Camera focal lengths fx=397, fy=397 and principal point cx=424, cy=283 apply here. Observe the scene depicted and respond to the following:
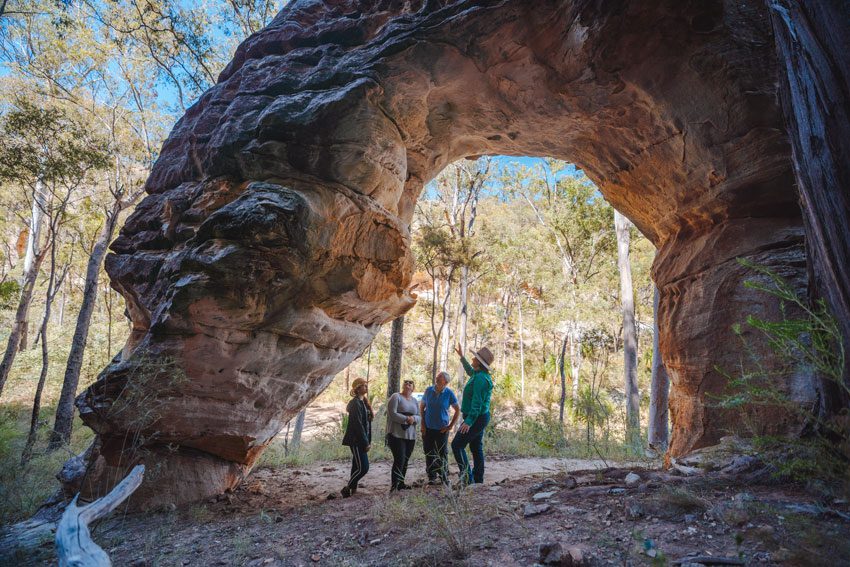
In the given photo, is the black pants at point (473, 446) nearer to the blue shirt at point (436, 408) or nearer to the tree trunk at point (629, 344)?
the blue shirt at point (436, 408)

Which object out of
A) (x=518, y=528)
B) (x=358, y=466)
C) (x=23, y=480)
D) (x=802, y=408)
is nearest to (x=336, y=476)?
(x=358, y=466)

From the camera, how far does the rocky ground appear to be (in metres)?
2.28

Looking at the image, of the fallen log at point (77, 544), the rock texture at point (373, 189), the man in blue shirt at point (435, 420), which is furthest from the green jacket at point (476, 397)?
the fallen log at point (77, 544)

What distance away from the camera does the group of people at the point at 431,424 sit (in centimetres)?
521

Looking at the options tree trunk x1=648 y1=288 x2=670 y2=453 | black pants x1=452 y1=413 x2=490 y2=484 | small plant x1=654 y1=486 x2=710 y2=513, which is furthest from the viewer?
tree trunk x1=648 y1=288 x2=670 y2=453

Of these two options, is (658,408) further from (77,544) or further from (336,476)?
(77,544)

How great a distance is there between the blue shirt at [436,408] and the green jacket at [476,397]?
0.82 feet

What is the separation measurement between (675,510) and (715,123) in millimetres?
4677

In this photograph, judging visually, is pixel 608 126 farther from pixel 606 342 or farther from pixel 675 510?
pixel 606 342

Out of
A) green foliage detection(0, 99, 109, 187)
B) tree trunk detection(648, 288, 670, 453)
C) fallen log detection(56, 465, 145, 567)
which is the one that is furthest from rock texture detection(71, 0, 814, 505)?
tree trunk detection(648, 288, 670, 453)

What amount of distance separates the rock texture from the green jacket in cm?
216

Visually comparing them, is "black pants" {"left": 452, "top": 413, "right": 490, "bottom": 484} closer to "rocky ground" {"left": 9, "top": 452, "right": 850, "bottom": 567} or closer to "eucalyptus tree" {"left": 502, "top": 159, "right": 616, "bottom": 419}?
"rocky ground" {"left": 9, "top": 452, "right": 850, "bottom": 567}

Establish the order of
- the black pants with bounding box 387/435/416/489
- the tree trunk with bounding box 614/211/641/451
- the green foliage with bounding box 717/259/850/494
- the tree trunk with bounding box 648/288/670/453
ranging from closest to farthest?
the green foliage with bounding box 717/259/850/494 → the black pants with bounding box 387/435/416/489 → the tree trunk with bounding box 648/288/670/453 → the tree trunk with bounding box 614/211/641/451

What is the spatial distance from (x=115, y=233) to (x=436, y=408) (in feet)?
50.5
